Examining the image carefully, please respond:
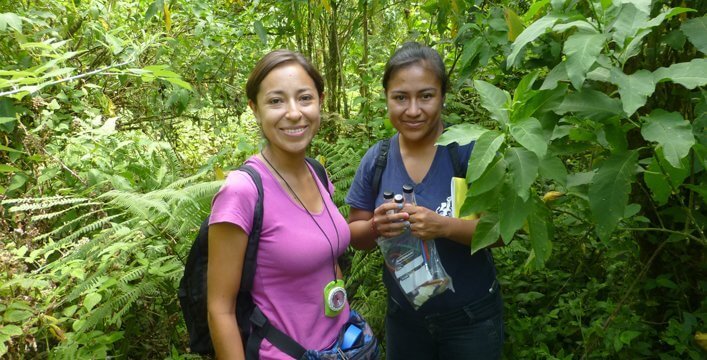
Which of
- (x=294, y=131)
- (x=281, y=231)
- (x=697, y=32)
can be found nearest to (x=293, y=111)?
(x=294, y=131)

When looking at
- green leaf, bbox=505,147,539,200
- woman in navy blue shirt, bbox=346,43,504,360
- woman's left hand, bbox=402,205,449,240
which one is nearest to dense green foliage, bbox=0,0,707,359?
green leaf, bbox=505,147,539,200

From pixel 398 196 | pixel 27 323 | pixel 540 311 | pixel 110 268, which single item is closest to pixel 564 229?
pixel 540 311

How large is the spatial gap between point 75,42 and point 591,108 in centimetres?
434

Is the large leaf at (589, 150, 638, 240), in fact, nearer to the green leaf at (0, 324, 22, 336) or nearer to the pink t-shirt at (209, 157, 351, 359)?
the pink t-shirt at (209, 157, 351, 359)

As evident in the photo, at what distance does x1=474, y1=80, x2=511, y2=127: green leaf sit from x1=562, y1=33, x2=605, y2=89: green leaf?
0.98 feet

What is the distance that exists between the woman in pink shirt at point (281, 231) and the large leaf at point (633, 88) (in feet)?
3.55

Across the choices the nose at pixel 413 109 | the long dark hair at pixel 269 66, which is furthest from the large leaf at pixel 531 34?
the long dark hair at pixel 269 66

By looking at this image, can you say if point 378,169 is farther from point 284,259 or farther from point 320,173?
point 284,259

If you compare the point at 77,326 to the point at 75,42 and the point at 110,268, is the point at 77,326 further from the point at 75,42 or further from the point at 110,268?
the point at 75,42

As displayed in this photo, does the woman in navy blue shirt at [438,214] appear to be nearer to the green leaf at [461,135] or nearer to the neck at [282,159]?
the neck at [282,159]

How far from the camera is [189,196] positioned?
314 cm

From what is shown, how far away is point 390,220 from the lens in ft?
7.63

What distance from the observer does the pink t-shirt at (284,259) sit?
196 centimetres

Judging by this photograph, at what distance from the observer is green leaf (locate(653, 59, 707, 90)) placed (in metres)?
1.59
